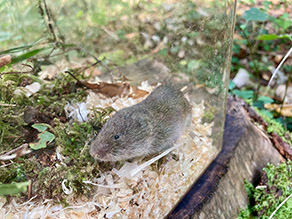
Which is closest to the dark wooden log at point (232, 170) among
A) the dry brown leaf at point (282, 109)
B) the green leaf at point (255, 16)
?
the green leaf at point (255, 16)

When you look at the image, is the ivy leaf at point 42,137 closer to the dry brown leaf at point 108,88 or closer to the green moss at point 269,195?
the dry brown leaf at point 108,88

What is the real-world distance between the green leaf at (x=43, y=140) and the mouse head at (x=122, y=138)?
21cm

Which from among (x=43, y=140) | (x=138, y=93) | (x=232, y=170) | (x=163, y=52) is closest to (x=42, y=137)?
(x=43, y=140)

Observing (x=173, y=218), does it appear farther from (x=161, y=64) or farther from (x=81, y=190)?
(x=161, y=64)

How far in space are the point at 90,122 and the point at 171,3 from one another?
874 millimetres

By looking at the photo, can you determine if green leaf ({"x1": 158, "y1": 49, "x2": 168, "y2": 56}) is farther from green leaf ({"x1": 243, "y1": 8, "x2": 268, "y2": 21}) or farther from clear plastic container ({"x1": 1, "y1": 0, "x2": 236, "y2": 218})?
green leaf ({"x1": 243, "y1": 8, "x2": 268, "y2": 21})

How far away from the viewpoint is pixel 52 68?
2.02m

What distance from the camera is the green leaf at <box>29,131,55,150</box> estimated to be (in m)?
1.15

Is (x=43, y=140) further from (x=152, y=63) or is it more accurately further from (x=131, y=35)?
(x=131, y=35)

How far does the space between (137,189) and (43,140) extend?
1.48 ft

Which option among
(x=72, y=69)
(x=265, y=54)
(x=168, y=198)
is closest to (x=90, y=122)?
(x=168, y=198)

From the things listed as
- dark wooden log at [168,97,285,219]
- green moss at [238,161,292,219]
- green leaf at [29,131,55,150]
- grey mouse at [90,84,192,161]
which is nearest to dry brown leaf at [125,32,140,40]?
grey mouse at [90,84,192,161]

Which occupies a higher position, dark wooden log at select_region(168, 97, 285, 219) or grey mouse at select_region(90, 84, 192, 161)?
grey mouse at select_region(90, 84, 192, 161)

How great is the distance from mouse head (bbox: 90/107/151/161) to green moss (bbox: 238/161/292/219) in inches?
32.4
